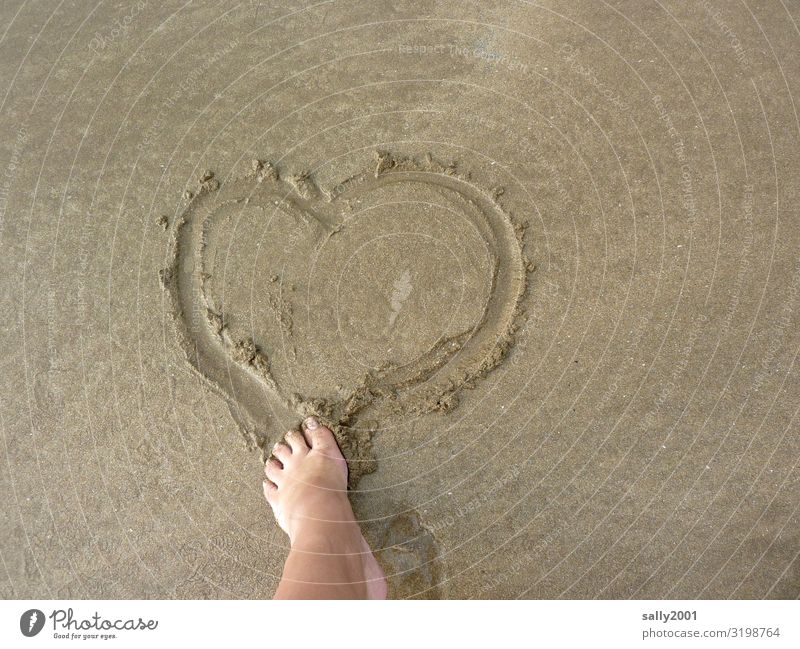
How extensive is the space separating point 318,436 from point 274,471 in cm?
26

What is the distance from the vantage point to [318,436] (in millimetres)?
2555

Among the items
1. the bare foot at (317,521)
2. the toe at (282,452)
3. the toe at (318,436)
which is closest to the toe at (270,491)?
the bare foot at (317,521)

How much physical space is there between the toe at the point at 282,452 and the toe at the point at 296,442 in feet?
0.08

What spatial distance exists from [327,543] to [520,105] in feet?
7.26

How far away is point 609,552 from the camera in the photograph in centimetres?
249

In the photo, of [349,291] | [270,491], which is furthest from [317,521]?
[349,291]

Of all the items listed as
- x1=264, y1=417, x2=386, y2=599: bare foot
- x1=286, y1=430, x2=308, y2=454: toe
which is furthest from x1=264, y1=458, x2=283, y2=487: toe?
x1=286, y1=430, x2=308, y2=454: toe

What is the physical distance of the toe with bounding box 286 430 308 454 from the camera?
2.55 m

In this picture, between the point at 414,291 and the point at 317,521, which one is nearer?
the point at 317,521

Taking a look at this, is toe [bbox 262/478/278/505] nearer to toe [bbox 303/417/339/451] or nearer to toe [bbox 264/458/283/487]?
toe [bbox 264/458/283/487]

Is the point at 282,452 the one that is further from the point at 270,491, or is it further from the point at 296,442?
the point at 270,491

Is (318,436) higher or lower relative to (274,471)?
higher

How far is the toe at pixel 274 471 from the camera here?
253 centimetres
